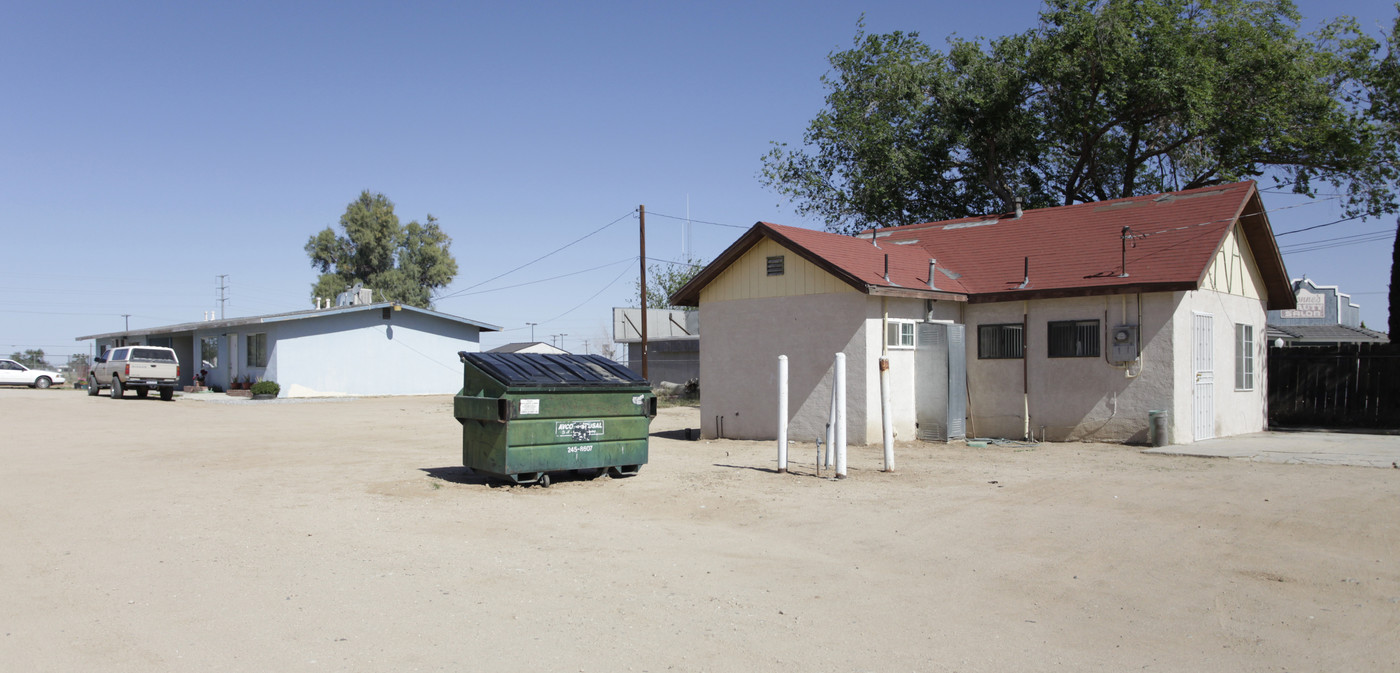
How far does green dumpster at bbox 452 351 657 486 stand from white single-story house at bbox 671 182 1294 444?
5421mm

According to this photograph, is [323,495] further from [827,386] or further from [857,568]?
[827,386]

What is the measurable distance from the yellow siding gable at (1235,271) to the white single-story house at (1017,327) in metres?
0.06

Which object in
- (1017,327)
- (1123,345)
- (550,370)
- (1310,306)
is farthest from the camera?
(1310,306)

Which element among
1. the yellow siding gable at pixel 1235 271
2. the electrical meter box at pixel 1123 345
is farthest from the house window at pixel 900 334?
the yellow siding gable at pixel 1235 271

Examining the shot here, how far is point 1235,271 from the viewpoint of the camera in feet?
58.9

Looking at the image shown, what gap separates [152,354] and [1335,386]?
3460cm

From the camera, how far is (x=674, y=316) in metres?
50.7

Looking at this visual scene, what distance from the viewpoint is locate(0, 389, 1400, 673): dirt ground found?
201 inches

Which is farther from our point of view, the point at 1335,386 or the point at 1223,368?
the point at 1335,386

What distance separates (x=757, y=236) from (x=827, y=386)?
305cm

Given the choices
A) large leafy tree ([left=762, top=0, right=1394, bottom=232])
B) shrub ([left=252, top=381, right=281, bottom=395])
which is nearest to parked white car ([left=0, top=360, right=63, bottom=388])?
shrub ([left=252, top=381, right=281, bottom=395])

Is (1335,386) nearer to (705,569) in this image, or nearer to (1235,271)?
(1235,271)

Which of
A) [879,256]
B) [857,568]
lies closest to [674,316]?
[879,256]

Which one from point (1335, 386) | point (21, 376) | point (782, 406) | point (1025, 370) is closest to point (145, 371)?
point (21, 376)
